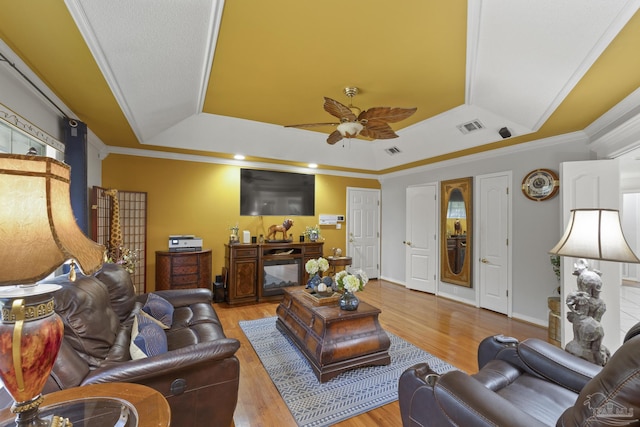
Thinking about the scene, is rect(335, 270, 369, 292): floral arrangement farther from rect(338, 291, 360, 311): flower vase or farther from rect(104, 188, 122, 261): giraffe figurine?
rect(104, 188, 122, 261): giraffe figurine

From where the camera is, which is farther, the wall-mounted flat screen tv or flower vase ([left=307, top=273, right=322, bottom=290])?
the wall-mounted flat screen tv

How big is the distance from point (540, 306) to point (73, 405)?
488cm

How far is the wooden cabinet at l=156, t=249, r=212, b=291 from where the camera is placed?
422 centimetres

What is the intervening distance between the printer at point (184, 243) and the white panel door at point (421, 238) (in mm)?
4084

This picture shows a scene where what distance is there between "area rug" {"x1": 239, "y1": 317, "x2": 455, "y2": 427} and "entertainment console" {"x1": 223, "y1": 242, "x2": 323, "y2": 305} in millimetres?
1507

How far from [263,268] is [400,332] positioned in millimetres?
2496

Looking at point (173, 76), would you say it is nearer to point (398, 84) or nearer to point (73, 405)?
point (398, 84)

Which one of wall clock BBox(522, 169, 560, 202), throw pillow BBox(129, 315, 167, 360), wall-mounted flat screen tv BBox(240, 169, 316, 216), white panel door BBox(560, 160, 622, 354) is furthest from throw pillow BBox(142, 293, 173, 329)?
wall clock BBox(522, 169, 560, 202)

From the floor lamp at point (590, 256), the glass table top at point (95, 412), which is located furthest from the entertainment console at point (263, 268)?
the floor lamp at point (590, 256)

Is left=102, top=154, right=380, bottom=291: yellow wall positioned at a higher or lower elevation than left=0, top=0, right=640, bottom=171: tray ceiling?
lower

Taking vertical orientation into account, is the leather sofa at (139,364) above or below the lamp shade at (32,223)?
below

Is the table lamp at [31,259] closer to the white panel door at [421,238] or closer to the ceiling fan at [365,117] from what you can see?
the ceiling fan at [365,117]

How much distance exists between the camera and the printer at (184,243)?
4.36m

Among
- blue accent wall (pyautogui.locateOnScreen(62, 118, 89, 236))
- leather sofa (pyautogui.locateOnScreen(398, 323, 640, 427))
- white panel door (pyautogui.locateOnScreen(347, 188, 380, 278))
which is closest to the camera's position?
leather sofa (pyautogui.locateOnScreen(398, 323, 640, 427))
